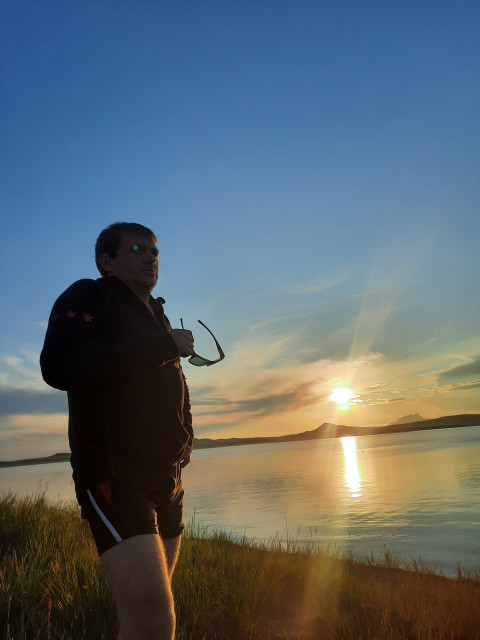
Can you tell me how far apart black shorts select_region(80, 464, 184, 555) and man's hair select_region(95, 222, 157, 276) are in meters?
1.04

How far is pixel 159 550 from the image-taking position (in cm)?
190

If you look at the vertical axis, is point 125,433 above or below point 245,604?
above

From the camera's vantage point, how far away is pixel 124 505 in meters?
1.92

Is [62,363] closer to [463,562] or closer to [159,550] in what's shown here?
[159,550]

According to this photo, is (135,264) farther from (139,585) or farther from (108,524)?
(139,585)

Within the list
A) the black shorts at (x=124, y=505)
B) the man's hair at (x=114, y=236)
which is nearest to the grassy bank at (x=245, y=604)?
the black shorts at (x=124, y=505)

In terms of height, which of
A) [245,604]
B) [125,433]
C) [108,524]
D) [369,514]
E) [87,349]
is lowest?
[369,514]

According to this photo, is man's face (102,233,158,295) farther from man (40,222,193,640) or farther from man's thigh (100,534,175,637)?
man's thigh (100,534,175,637)

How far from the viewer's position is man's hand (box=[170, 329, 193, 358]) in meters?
2.17

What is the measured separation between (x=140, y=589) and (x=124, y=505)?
0.96ft

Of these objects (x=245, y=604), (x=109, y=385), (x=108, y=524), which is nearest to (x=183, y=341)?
(x=109, y=385)

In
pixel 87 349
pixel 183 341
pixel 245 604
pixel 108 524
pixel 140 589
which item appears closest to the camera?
pixel 140 589

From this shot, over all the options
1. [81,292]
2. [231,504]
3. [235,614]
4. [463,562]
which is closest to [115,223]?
[81,292]

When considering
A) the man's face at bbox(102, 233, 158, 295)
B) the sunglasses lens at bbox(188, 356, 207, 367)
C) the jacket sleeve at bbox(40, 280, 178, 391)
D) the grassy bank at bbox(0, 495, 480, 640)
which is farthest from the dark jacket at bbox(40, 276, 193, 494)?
the grassy bank at bbox(0, 495, 480, 640)
